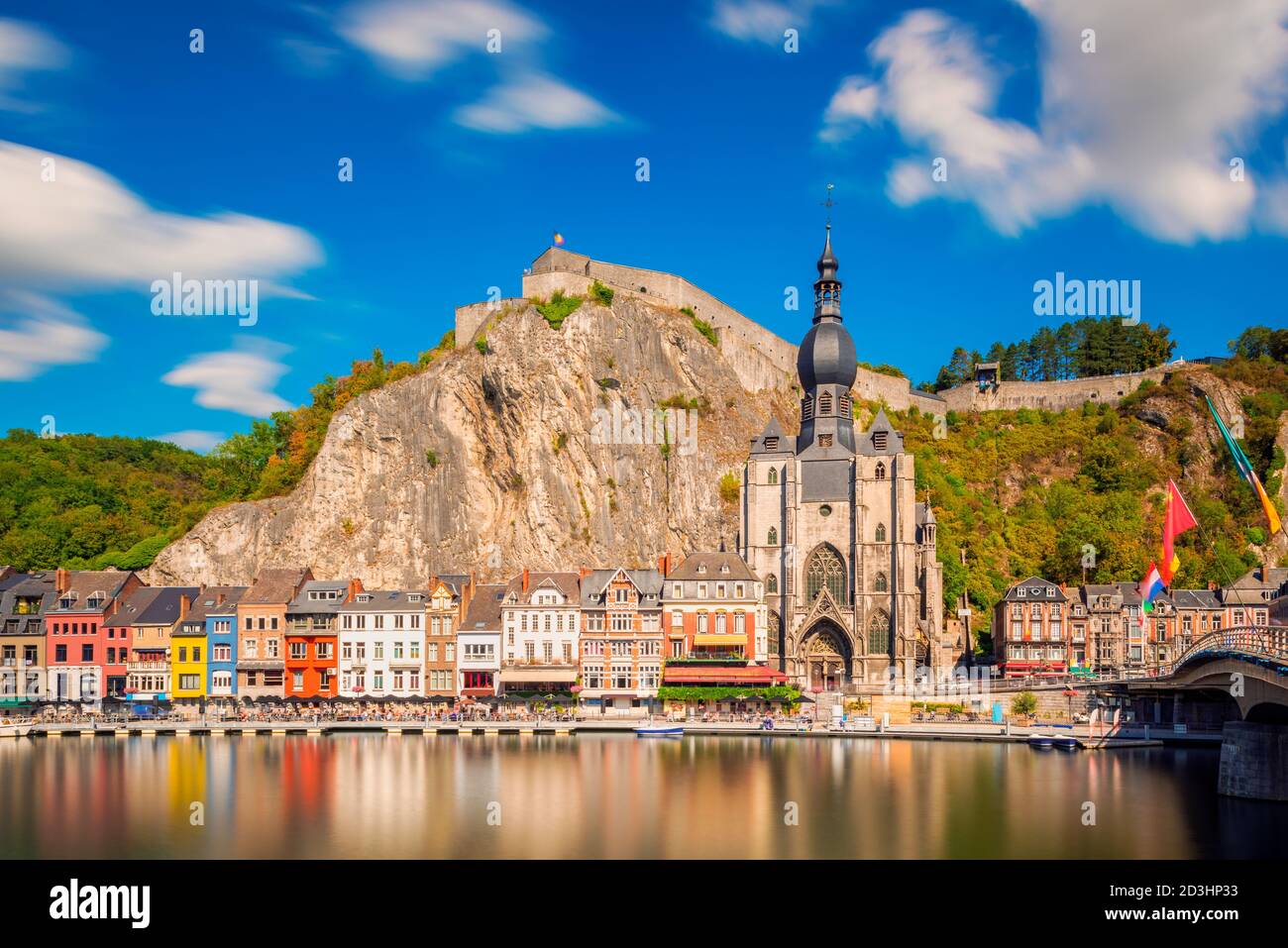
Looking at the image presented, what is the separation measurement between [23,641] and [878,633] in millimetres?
53179

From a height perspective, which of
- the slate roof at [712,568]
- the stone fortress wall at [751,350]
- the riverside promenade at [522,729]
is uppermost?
the stone fortress wall at [751,350]

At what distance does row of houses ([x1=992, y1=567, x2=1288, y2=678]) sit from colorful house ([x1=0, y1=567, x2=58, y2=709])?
198 feet

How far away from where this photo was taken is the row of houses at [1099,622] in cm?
7438

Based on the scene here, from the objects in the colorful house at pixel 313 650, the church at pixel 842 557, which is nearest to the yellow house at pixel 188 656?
the colorful house at pixel 313 650

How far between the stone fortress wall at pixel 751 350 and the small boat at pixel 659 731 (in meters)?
42.4

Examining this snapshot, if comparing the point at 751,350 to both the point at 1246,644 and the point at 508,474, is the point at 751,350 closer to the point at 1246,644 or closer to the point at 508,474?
the point at 508,474

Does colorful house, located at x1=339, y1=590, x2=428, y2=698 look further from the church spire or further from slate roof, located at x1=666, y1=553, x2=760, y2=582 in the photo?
the church spire

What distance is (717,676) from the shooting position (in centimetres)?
6656

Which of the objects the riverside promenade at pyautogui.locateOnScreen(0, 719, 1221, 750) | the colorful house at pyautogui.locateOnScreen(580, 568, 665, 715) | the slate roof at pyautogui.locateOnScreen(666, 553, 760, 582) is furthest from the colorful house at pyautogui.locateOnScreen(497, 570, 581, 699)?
the slate roof at pyautogui.locateOnScreen(666, 553, 760, 582)

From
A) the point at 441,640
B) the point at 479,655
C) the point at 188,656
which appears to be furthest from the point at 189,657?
the point at 479,655

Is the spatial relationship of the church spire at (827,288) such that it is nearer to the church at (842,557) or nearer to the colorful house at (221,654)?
the church at (842,557)

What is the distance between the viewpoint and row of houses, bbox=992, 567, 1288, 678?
244 ft

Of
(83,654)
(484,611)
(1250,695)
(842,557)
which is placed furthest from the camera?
(842,557)

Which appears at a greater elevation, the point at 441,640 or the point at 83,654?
the point at 441,640
